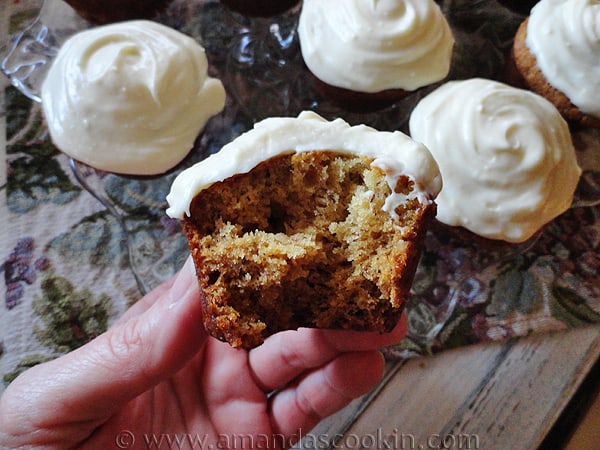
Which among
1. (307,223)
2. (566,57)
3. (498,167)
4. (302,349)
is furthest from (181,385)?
(566,57)

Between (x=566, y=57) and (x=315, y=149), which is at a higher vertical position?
(x=315, y=149)

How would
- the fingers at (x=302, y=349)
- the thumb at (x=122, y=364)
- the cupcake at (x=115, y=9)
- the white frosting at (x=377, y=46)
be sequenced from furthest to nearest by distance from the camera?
the cupcake at (x=115, y=9) < the white frosting at (x=377, y=46) < the fingers at (x=302, y=349) < the thumb at (x=122, y=364)

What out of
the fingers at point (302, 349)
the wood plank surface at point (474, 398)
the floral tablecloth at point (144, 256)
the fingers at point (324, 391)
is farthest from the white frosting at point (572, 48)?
the fingers at point (324, 391)

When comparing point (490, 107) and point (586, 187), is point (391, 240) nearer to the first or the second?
point (490, 107)

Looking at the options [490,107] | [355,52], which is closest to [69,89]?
[355,52]

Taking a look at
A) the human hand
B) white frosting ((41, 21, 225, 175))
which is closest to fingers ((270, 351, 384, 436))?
the human hand

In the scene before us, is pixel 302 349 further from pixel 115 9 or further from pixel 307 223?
pixel 115 9

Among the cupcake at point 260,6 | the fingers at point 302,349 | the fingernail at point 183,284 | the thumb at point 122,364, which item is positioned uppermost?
the cupcake at point 260,6

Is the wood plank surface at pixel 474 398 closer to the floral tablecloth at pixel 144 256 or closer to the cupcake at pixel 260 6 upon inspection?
the floral tablecloth at pixel 144 256
